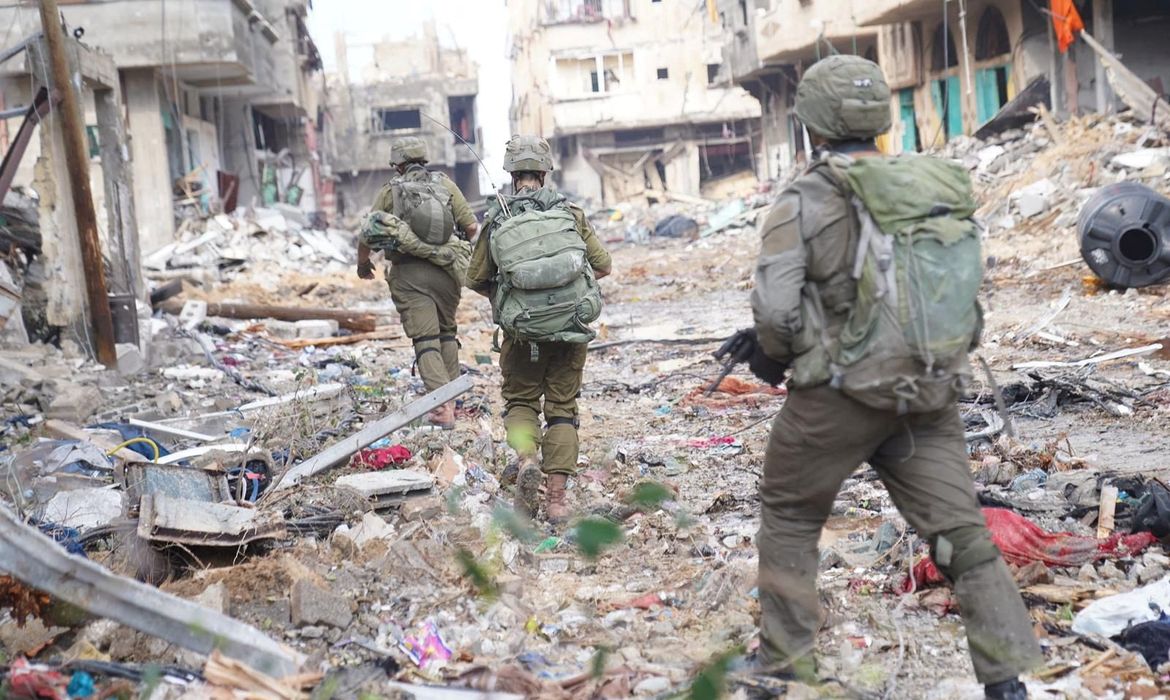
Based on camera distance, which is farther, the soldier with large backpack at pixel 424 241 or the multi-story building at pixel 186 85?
the multi-story building at pixel 186 85

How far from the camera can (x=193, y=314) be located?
42.9 feet

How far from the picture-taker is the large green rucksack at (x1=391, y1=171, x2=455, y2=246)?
707cm

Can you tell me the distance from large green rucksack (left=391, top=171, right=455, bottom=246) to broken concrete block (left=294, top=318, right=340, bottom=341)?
6060mm

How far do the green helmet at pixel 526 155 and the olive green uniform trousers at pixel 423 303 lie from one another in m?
1.86

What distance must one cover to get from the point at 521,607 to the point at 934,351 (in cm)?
171

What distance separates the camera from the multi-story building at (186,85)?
21.1 m

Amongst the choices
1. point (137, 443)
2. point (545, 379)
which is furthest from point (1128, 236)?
point (137, 443)

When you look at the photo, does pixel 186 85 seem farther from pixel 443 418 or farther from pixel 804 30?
pixel 443 418

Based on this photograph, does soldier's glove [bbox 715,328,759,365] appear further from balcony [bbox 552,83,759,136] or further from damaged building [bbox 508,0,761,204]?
balcony [bbox 552,83,759,136]

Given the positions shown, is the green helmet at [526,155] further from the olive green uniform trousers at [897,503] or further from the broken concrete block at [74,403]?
the broken concrete block at [74,403]

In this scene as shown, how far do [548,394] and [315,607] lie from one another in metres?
2.06

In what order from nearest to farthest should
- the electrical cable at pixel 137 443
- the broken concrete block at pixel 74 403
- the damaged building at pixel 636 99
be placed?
the electrical cable at pixel 137 443, the broken concrete block at pixel 74 403, the damaged building at pixel 636 99

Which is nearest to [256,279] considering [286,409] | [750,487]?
[286,409]

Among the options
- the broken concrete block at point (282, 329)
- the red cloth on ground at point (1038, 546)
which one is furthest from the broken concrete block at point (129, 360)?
the red cloth on ground at point (1038, 546)
